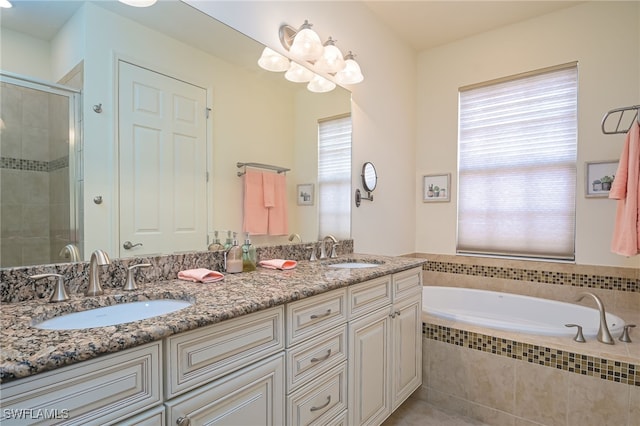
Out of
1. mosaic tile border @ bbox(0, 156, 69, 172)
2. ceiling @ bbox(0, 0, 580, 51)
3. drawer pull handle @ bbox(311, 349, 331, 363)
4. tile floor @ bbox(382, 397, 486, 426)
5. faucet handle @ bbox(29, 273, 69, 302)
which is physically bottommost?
tile floor @ bbox(382, 397, 486, 426)

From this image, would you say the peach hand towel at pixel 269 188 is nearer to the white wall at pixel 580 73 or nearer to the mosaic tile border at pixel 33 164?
the mosaic tile border at pixel 33 164

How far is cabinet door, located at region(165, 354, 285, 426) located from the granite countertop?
0.19m

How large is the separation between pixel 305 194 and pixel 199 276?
3.17ft

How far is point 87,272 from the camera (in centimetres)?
113

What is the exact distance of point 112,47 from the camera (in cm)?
123

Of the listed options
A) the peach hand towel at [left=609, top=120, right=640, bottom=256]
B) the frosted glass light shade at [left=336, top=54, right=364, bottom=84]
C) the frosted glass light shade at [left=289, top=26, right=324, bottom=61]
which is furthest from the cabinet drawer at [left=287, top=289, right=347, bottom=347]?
the peach hand towel at [left=609, top=120, right=640, bottom=256]

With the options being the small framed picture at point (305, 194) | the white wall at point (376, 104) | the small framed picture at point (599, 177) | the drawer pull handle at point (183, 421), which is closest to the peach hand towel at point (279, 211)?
the small framed picture at point (305, 194)

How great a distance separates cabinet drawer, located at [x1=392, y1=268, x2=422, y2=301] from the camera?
182cm

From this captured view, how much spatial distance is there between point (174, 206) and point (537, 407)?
2148mm

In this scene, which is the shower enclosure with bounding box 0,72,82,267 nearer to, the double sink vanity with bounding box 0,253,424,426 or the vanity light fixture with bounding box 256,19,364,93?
the double sink vanity with bounding box 0,253,424,426

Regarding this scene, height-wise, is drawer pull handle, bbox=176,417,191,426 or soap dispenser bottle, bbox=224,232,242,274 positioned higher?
soap dispenser bottle, bbox=224,232,242,274

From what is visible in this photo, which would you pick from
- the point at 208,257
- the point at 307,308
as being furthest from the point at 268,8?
the point at 307,308

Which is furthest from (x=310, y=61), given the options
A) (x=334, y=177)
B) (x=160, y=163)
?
(x=160, y=163)

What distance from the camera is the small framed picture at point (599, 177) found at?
2.45 metres
